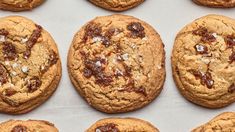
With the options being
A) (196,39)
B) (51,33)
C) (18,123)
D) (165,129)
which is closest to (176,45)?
(196,39)

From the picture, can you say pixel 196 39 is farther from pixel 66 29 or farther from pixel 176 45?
pixel 66 29

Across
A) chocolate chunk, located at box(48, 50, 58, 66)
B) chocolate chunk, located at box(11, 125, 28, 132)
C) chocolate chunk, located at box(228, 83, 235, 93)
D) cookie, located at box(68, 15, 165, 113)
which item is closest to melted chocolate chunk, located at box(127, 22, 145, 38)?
cookie, located at box(68, 15, 165, 113)

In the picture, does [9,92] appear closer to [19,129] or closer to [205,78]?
[19,129]

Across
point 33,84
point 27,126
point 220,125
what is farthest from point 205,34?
point 27,126

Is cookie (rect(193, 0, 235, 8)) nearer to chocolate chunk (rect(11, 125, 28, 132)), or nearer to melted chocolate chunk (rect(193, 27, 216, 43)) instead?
melted chocolate chunk (rect(193, 27, 216, 43))

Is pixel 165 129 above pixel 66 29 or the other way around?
the other way around
